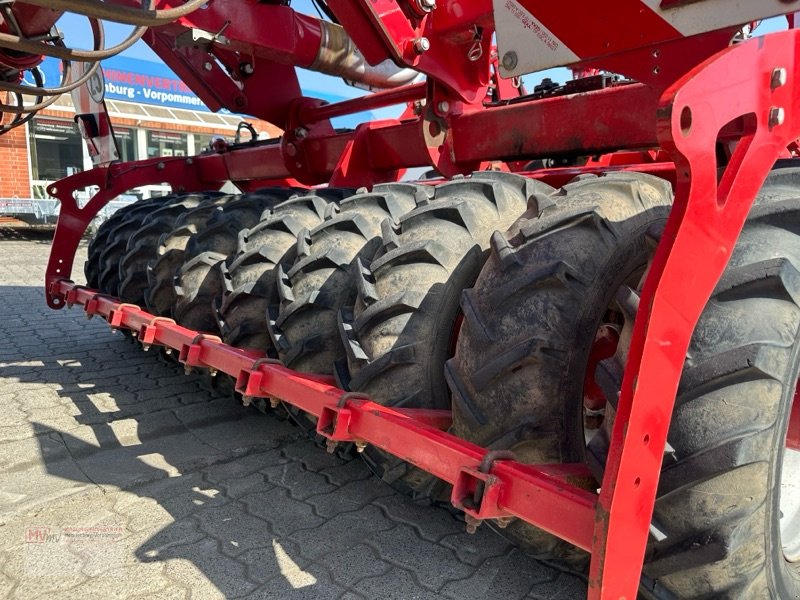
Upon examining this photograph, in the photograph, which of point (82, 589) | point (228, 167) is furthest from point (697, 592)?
point (228, 167)

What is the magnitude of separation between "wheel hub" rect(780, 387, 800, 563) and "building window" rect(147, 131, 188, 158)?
821 inches

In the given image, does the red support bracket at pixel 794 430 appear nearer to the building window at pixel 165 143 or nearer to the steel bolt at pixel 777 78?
the steel bolt at pixel 777 78

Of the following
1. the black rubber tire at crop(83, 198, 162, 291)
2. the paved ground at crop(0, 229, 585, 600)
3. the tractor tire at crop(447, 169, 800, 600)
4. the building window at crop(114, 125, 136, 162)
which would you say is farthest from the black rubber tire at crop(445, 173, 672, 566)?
the building window at crop(114, 125, 136, 162)

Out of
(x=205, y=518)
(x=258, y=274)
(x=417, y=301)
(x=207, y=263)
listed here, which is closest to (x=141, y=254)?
(x=207, y=263)

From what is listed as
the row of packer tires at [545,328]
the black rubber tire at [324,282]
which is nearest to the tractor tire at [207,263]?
the row of packer tires at [545,328]

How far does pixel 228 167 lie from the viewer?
5.32 meters

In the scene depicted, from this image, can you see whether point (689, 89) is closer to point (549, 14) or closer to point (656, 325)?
point (656, 325)

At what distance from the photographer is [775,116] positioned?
133 centimetres

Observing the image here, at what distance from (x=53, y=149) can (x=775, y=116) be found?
2145cm

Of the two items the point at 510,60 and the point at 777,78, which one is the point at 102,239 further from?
the point at 777,78

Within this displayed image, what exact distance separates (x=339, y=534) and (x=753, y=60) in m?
2.00

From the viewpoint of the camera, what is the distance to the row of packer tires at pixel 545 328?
1.38m

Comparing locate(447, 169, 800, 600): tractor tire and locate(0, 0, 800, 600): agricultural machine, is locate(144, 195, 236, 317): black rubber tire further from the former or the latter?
locate(447, 169, 800, 600): tractor tire

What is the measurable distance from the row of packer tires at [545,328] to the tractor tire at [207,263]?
352mm
